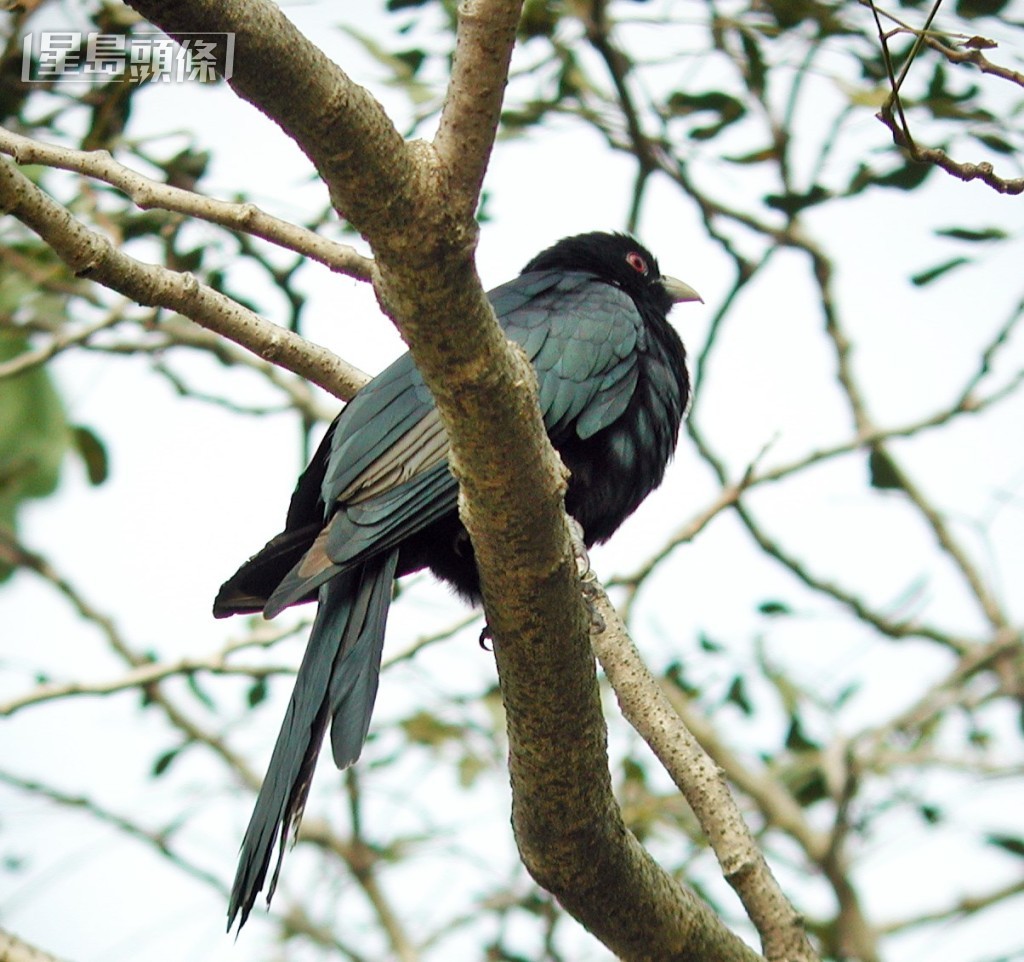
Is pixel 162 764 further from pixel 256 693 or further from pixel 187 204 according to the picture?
pixel 187 204

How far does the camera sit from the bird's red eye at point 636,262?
5.06 m

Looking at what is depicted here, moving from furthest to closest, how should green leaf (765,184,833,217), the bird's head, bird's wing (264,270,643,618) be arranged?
the bird's head
green leaf (765,184,833,217)
bird's wing (264,270,643,618)

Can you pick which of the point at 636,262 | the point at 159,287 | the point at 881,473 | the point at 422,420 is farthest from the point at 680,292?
the point at 159,287

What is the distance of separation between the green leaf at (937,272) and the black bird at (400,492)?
2.60 ft

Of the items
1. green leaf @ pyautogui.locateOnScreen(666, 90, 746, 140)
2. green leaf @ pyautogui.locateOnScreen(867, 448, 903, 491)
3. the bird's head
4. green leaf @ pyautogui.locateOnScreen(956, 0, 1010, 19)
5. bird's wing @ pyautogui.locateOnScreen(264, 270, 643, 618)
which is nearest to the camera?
bird's wing @ pyautogui.locateOnScreen(264, 270, 643, 618)

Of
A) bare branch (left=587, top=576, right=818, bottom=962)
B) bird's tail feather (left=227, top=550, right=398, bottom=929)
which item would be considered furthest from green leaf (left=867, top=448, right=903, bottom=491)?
bird's tail feather (left=227, top=550, right=398, bottom=929)

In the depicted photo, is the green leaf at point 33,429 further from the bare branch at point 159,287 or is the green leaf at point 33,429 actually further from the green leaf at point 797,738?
the green leaf at point 797,738

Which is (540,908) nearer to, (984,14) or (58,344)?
(58,344)

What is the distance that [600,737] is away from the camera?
2684 millimetres

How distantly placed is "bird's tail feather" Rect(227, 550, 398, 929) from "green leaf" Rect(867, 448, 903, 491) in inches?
95.1

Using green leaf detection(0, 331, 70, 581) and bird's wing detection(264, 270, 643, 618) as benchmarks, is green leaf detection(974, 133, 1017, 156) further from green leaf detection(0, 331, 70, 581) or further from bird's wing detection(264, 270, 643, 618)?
green leaf detection(0, 331, 70, 581)

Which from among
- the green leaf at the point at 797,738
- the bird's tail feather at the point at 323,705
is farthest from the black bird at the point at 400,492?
the green leaf at the point at 797,738

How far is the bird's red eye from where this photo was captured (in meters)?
5.06

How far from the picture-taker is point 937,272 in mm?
4223
